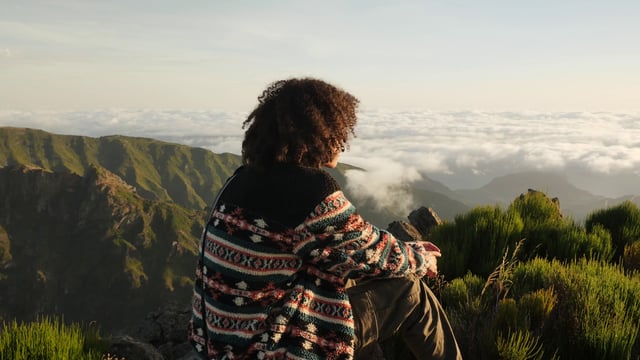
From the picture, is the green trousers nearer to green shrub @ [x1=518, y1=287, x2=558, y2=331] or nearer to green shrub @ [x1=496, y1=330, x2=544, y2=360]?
green shrub @ [x1=496, y1=330, x2=544, y2=360]

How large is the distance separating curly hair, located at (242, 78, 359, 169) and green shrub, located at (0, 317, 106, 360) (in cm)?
223

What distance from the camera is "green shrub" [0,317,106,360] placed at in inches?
156

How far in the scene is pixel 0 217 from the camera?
16688cm

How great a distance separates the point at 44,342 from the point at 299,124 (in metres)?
2.82

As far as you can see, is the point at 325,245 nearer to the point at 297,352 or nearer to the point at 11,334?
the point at 297,352

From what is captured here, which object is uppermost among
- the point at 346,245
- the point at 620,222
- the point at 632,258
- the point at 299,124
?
the point at 299,124

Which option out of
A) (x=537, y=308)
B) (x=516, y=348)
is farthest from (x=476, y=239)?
(x=516, y=348)

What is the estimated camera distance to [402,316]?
3.56 metres

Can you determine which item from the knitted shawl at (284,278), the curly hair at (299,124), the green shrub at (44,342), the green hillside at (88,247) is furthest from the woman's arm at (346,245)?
the green hillside at (88,247)

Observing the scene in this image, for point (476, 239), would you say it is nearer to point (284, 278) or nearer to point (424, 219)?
point (424, 219)

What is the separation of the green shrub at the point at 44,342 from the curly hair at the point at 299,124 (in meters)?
2.23

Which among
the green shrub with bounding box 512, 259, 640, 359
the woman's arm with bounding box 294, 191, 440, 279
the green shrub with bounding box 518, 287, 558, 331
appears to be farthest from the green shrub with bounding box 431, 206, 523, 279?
the woman's arm with bounding box 294, 191, 440, 279

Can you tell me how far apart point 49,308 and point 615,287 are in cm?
16282

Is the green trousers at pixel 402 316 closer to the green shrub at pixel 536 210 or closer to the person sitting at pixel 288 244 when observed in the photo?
the person sitting at pixel 288 244
